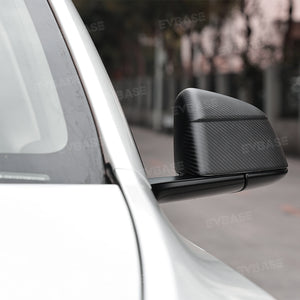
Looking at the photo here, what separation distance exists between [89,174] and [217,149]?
0.26 metres

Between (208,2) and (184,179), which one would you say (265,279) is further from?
(208,2)

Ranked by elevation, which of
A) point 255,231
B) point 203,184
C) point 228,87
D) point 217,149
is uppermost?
point 217,149

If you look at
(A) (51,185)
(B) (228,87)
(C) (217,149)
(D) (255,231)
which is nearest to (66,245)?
(A) (51,185)

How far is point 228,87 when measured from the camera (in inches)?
973

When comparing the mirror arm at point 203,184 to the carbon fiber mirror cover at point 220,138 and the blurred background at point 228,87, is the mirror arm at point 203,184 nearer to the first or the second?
the carbon fiber mirror cover at point 220,138

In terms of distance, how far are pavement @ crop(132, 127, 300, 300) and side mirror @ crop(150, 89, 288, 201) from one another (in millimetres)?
3441

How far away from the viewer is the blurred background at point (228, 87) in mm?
6848

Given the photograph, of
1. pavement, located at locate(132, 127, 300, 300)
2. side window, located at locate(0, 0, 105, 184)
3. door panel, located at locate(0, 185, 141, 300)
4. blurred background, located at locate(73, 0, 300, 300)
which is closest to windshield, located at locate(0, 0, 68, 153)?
side window, located at locate(0, 0, 105, 184)

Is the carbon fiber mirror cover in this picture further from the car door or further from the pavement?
the pavement

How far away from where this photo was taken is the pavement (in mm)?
5781

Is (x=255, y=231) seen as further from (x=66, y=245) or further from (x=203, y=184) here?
(x=66, y=245)

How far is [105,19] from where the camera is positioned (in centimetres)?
4584

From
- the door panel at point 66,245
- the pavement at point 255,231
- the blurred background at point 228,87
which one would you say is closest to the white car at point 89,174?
the door panel at point 66,245

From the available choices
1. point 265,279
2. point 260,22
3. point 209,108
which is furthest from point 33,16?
point 260,22
